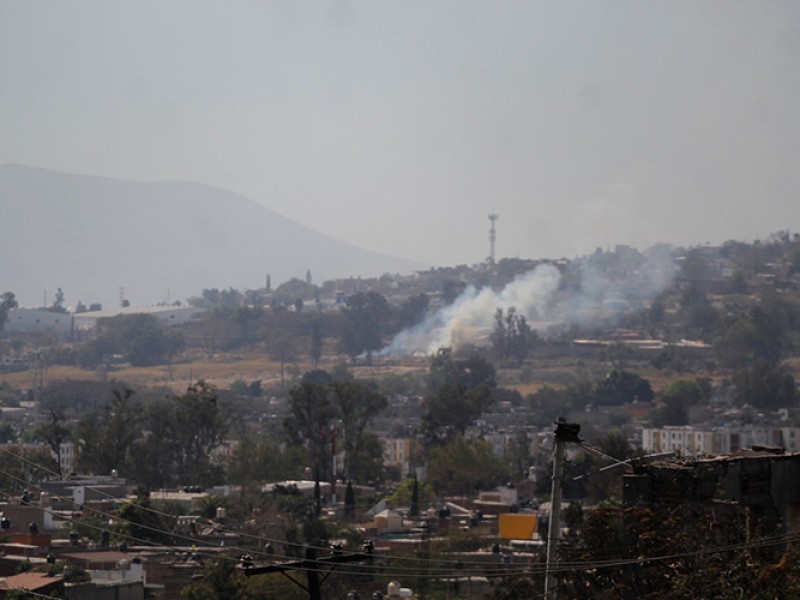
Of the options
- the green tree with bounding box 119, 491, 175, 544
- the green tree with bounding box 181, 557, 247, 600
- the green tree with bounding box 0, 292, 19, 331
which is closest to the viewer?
the green tree with bounding box 181, 557, 247, 600

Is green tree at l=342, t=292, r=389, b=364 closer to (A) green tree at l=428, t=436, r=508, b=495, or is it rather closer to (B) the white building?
(B) the white building

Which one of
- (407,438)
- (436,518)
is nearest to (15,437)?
(407,438)

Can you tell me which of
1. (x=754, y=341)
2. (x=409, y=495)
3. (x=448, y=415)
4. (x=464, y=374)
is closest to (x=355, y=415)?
(x=448, y=415)

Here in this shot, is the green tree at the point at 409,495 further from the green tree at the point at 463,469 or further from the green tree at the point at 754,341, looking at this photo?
the green tree at the point at 754,341

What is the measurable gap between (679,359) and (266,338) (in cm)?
3797

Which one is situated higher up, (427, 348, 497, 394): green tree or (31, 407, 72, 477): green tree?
(427, 348, 497, 394): green tree

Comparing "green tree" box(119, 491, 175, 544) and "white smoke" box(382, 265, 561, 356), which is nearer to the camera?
"green tree" box(119, 491, 175, 544)

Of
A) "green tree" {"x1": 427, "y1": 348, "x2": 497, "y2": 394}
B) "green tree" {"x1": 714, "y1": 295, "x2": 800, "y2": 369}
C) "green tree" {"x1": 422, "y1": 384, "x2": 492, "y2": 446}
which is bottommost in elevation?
"green tree" {"x1": 422, "y1": 384, "x2": 492, "y2": 446}

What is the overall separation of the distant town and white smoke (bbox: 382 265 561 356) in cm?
40

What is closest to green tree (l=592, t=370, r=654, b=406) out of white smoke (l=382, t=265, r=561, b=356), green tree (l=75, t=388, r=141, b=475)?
white smoke (l=382, t=265, r=561, b=356)

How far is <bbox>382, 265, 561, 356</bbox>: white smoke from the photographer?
145 metres

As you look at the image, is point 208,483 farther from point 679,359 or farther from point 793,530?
point 679,359

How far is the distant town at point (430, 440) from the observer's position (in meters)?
17.4

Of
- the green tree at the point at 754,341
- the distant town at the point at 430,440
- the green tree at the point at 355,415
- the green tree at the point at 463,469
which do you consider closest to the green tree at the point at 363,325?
the distant town at the point at 430,440
